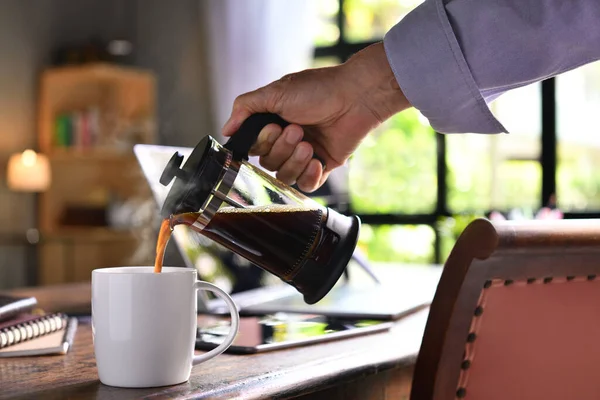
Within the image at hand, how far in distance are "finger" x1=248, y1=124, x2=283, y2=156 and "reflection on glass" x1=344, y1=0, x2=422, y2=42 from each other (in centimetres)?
371

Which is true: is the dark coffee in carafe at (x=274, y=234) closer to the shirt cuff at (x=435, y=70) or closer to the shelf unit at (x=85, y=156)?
the shirt cuff at (x=435, y=70)

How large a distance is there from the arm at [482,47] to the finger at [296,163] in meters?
0.17

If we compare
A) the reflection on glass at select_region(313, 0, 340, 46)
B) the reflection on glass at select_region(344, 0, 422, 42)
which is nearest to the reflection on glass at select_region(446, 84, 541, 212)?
the reflection on glass at select_region(344, 0, 422, 42)

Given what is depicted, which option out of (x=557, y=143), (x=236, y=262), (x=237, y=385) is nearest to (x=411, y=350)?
A: (x=237, y=385)

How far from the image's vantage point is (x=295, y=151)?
3.71 feet

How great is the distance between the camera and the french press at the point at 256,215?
2.97 feet

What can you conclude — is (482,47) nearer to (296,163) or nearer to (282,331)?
(296,163)

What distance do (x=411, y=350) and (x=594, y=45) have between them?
16.8 inches

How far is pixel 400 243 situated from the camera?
4.61m

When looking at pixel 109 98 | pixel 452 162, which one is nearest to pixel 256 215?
pixel 452 162

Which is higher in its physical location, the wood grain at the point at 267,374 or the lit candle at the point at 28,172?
the lit candle at the point at 28,172

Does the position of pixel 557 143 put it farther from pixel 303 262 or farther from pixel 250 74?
pixel 303 262

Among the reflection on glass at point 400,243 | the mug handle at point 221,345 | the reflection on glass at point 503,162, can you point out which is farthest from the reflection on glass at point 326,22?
the mug handle at point 221,345

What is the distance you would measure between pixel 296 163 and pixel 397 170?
3564 millimetres
